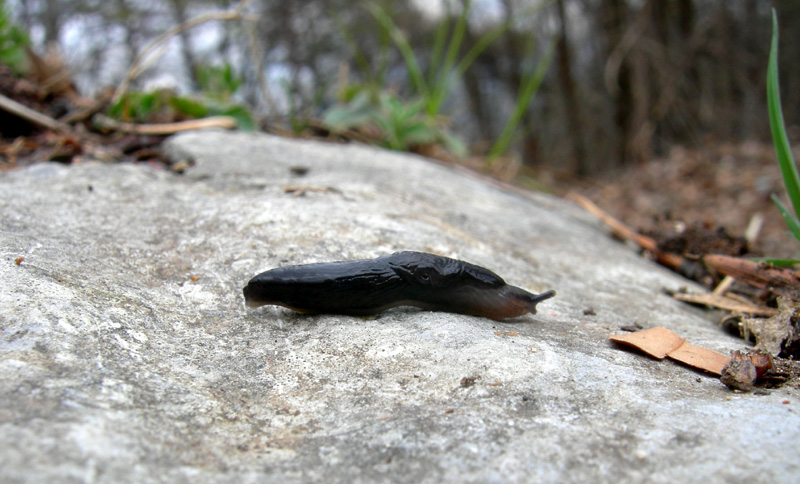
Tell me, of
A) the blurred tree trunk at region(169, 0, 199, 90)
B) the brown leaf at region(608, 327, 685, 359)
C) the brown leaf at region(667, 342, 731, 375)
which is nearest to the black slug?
the brown leaf at region(608, 327, 685, 359)

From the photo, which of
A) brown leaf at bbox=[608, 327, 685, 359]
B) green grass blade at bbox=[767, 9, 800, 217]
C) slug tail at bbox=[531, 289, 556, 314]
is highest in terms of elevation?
green grass blade at bbox=[767, 9, 800, 217]

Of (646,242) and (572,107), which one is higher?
(572,107)

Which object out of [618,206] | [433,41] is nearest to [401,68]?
[433,41]

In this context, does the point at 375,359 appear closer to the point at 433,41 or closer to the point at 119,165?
the point at 119,165

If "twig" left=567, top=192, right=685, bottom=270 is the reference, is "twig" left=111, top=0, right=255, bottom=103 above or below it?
above

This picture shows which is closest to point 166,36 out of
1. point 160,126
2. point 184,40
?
point 160,126

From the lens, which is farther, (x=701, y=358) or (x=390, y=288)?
(x=390, y=288)

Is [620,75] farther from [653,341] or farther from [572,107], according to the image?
[653,341]

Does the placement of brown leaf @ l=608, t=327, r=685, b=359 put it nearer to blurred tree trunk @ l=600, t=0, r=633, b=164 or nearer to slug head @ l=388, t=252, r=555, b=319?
slug head @ l=388, t=252, r=555, b=319
